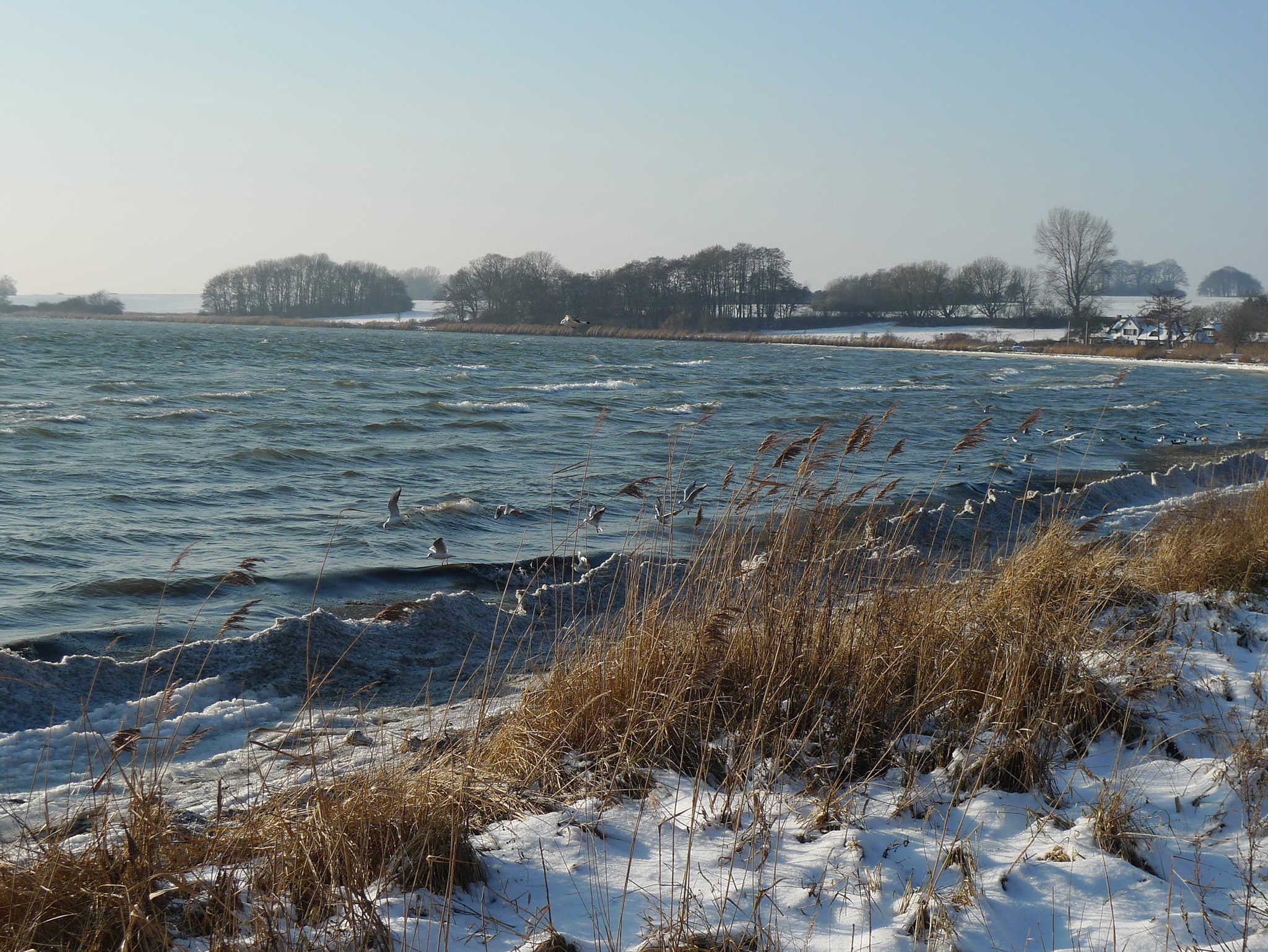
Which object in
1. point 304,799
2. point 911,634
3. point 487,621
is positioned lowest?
point 487,621

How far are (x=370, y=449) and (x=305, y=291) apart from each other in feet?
405

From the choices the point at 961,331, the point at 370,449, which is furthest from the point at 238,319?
the point at 370,449

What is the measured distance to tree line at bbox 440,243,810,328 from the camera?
104000 millimetres

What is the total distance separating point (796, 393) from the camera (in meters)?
30.6

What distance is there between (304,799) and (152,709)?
254 centimetres

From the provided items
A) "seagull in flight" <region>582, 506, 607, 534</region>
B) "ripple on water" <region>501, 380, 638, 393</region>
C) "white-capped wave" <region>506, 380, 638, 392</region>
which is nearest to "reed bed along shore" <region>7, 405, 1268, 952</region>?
"seagull in flight" <region>582, 506, 607, 534</region>

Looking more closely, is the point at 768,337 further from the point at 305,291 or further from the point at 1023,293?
the point at 305,291

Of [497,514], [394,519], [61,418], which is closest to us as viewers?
[394,519]

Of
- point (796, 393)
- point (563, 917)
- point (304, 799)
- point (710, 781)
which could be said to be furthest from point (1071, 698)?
point (796, 393)

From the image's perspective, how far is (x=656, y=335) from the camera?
3728 inches

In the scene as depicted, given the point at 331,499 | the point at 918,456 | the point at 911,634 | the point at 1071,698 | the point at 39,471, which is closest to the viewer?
the point at 1071,698

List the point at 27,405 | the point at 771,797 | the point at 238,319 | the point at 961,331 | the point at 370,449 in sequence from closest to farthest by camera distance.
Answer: the point at 771,797
the point at 370,449
the point at 27,405
the point at 961,331
the point at 238,319

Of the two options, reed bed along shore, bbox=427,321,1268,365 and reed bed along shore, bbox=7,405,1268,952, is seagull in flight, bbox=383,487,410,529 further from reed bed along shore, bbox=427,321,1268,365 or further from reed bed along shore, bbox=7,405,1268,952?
reed bed along shore, bbox=427,321,1268,365

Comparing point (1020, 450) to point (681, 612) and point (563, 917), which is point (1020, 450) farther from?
point (563, 917)
